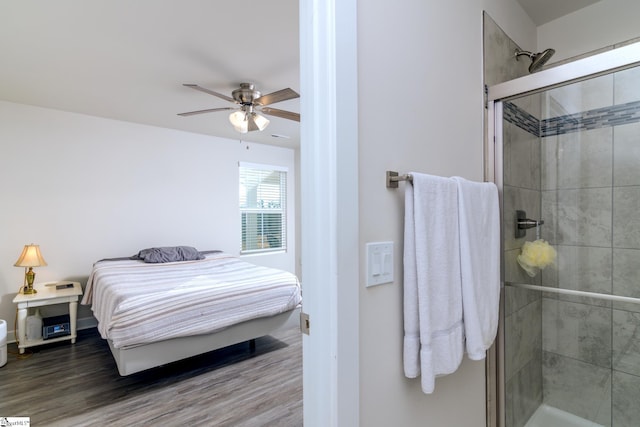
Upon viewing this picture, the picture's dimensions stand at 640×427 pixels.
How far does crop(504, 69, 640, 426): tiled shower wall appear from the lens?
1.45m

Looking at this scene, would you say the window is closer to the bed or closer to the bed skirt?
the bed

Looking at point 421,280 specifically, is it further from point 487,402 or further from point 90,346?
point 90,346

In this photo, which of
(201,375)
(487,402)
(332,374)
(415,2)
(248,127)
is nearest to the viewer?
(332,374)

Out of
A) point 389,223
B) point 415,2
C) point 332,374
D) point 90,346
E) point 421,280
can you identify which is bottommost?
point 90,346

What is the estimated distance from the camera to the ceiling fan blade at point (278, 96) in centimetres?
230

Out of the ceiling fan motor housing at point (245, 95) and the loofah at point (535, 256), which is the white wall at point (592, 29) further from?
the ceiling fan motor housing at point (245, 95)

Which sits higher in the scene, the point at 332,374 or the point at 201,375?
the point at 332,374

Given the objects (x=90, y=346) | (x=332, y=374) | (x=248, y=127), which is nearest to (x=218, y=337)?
(x=90, y=346)

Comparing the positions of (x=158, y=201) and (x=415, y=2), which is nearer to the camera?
(x=415, y=2)

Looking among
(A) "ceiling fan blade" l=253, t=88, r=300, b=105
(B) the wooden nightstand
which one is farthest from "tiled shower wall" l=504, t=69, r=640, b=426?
(B) the wooden nightstand

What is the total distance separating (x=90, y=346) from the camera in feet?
10.3

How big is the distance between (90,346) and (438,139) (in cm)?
371

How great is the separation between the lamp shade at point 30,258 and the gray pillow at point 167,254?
0.90 metres

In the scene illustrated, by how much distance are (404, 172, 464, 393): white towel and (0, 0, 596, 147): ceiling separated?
144 centimetres
